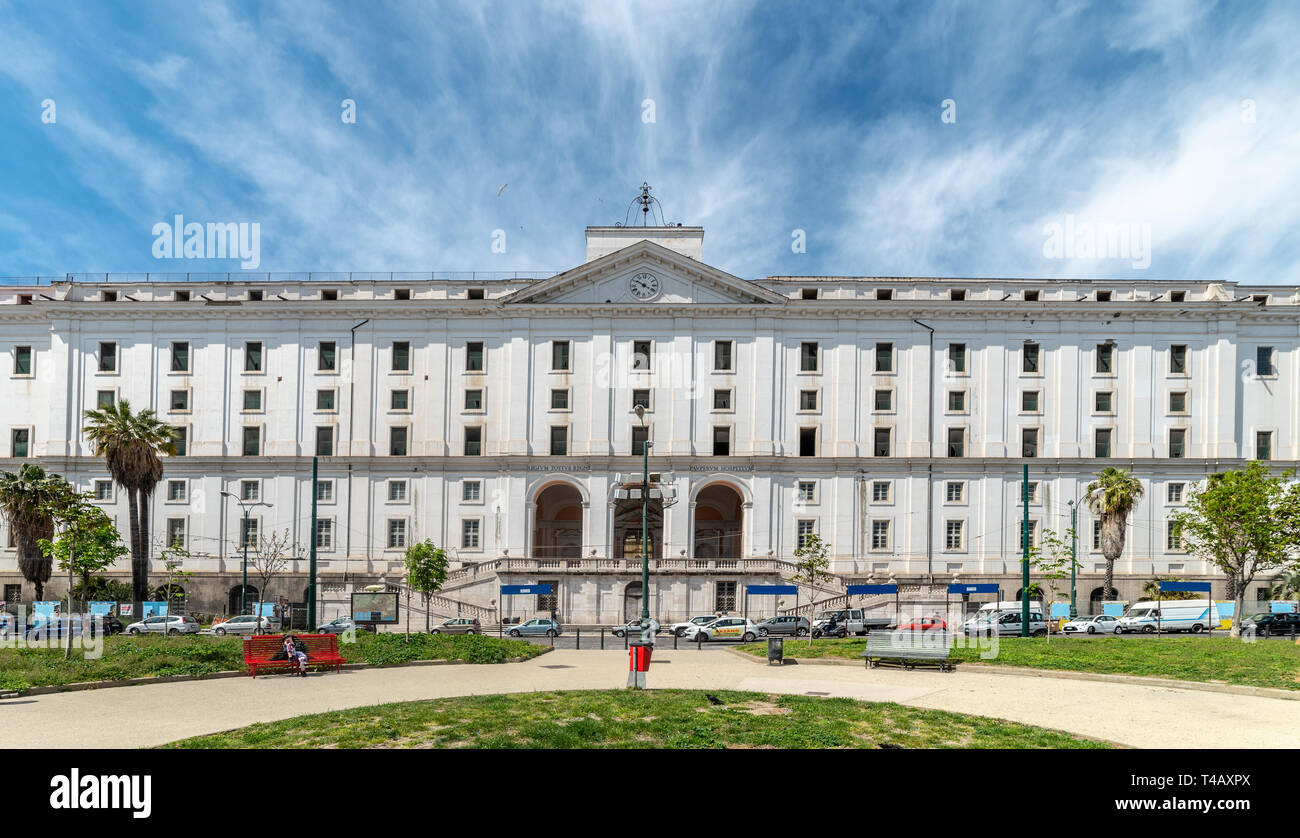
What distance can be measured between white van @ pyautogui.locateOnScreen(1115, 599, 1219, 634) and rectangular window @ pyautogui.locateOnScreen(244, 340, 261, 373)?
5303 centimetres

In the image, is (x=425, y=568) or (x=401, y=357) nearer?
(x=425, y=568)

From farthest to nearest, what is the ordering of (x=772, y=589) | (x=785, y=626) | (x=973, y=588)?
(x=973, y=588) → (x=772, y=589) → (x=785, y=626)

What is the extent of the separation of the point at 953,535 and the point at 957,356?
11521mm

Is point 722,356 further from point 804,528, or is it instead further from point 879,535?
point 879,535

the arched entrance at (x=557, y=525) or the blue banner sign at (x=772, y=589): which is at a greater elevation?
the arched entrance at (x=557, y=525)

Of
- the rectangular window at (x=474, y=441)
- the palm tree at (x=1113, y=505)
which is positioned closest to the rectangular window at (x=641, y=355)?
the rectangular window at (x=474, y=441)

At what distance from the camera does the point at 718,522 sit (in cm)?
5062

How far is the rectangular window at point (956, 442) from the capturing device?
1865 inches

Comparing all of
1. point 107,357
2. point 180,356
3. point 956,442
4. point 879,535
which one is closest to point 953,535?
point 879,535

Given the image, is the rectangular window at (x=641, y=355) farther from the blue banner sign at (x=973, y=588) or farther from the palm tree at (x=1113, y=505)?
the palm tree at (x=1113, y=505)

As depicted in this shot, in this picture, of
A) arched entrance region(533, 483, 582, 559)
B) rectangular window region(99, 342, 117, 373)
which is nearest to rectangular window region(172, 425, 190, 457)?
rectangular window region(99, 342, 117, 373)

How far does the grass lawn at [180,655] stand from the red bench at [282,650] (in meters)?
0.62
